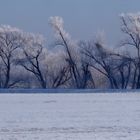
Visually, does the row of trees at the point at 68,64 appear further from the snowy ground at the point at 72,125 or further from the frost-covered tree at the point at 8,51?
the snowy ground at the point at 72,125

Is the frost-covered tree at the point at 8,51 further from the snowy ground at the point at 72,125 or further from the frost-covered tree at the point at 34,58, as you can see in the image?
the snowy ground at the point at 72,125

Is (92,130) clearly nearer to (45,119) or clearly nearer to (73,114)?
(45,119)

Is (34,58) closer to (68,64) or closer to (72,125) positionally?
(68,64)

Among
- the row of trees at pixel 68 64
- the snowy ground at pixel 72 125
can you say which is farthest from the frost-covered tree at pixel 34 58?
the snowy ground at pixel 72 125

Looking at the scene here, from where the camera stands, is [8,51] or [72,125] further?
[8,51]

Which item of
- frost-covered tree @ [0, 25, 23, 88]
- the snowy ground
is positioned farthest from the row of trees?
the snowy ground

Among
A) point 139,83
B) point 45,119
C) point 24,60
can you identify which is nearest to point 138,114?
point 45,119

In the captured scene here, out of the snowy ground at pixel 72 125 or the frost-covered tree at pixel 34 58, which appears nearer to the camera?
the snowy ground at pixel 72 125

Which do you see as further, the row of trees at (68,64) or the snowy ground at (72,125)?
the row of trees at (68,64)

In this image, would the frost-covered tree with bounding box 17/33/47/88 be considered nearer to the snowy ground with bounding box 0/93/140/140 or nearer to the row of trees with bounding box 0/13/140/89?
the row of trees with bounding box 0/13/140/89

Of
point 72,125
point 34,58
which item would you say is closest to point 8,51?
point 34,58

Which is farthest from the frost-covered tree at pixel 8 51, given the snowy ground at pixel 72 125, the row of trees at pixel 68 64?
the snowy ground at pixel 72 125

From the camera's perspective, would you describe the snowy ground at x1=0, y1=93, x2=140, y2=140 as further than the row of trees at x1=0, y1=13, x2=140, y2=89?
No

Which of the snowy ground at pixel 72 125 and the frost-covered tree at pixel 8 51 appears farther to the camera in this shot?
the frost-covered tree at pixel 8 51
